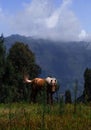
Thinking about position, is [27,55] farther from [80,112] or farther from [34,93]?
[80,112]

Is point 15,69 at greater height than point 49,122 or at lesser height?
greater

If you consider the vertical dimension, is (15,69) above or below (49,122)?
above

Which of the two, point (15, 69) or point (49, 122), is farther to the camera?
point (15, 69)

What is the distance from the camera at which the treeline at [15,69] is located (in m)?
73.1

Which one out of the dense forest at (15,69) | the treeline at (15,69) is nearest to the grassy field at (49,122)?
→ the dense forest at (15,69)

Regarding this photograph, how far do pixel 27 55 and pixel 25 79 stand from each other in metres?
72.2

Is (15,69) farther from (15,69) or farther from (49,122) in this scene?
(49,122)

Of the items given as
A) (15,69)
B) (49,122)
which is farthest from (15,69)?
(49,122)

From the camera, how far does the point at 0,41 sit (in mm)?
78750

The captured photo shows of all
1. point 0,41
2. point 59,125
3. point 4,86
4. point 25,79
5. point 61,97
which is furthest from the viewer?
point 0,41

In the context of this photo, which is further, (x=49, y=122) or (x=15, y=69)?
(x=15, y=69)

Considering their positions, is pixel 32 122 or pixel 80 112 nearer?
pixel 32 122

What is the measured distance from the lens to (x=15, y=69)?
85875 millimetres

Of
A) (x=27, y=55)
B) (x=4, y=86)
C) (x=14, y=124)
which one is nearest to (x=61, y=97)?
(x=14, y=124)
